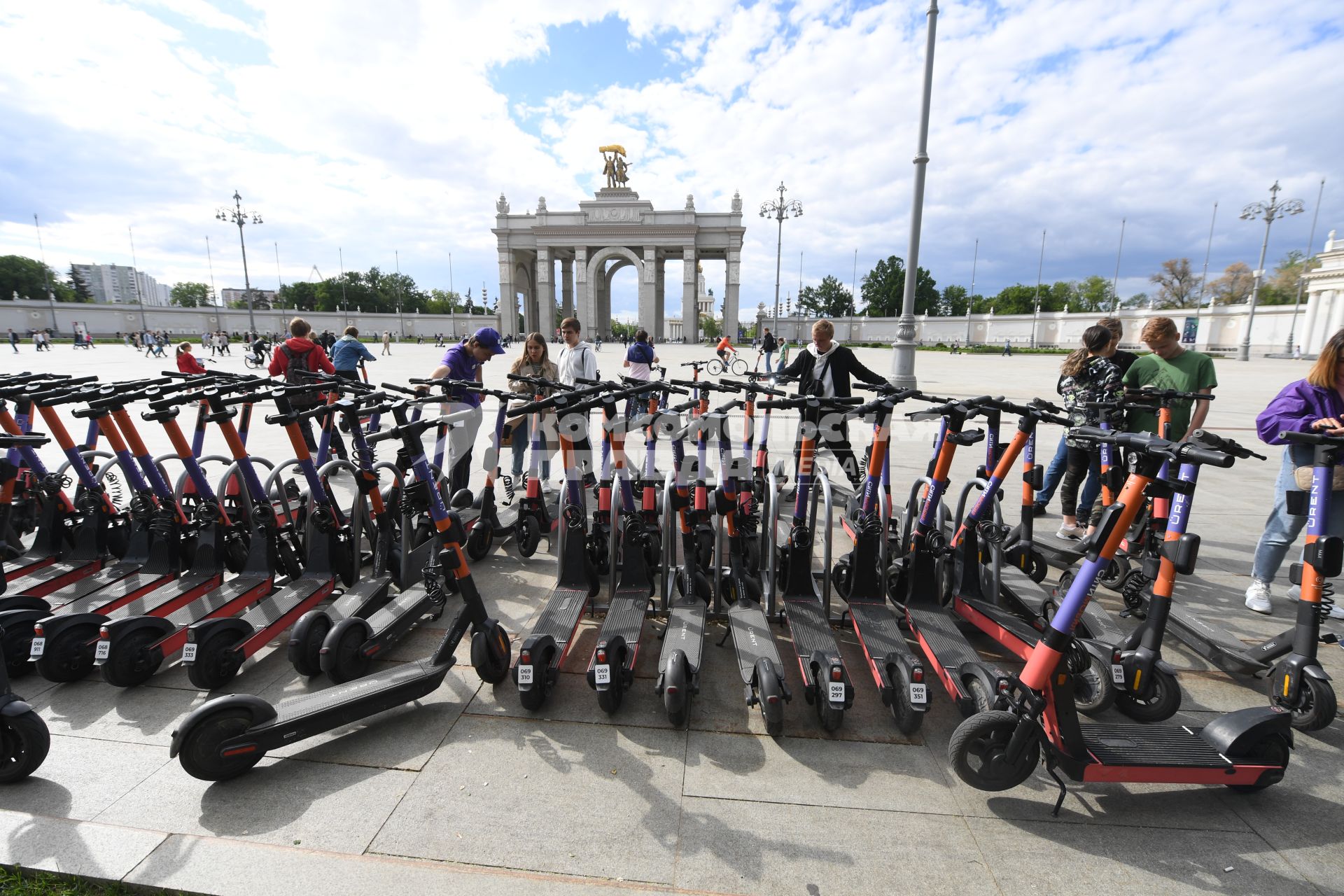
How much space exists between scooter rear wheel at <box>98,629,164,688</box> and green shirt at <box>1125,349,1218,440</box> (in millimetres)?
7213

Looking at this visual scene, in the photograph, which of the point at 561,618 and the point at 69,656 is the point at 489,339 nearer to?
the point at 561,618

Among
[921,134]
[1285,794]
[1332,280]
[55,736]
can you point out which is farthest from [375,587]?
[1332,280]

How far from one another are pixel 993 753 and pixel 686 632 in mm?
1632

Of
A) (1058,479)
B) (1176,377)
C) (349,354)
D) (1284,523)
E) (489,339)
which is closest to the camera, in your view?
(1284,523)

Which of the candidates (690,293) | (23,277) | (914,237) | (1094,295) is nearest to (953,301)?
(1094,295)

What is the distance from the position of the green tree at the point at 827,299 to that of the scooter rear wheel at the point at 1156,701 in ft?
299

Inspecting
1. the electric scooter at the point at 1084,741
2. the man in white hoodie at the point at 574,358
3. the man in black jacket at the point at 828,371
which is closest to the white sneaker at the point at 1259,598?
the electric scooter at the point at 1084,741

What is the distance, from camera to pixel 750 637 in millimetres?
3383

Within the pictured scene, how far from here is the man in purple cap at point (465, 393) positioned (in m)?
5.78

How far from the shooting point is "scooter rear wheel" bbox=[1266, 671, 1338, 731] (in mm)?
2826

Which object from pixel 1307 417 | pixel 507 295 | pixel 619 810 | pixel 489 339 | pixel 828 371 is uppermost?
pixel 507 295

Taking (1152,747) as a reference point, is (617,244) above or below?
above

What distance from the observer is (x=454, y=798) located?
98.6 inches

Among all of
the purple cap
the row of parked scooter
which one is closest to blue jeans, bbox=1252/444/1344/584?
the row of parked scooter
